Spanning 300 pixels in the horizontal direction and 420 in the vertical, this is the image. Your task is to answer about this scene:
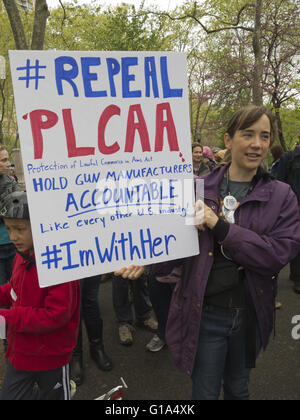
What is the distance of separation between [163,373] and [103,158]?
1.96m

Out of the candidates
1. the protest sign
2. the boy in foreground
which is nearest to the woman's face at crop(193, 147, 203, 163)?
the protest sign

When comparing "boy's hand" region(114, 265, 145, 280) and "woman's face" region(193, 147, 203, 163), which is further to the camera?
"woman's face" region(193, 147, 203, 163)

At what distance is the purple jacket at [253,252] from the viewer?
133cm

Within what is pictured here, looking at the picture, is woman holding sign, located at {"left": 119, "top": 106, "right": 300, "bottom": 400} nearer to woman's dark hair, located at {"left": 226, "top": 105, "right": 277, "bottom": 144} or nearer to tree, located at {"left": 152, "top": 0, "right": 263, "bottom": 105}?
woman's dark hair, located at {"left": 226, "top": 105, "right": 277, "bottom": 144}

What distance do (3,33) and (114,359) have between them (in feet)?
48.4

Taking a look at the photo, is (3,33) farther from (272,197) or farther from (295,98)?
(272,197)

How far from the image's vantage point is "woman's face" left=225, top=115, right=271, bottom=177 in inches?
55.2

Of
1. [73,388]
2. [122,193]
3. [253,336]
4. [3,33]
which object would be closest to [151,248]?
[122,193]

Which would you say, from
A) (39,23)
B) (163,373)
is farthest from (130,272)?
(39,23)

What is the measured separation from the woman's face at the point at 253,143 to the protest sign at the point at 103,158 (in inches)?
10.2

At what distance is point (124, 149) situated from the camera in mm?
1311

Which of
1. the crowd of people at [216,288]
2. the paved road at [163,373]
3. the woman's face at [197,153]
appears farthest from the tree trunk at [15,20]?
the paved road at [163,373]

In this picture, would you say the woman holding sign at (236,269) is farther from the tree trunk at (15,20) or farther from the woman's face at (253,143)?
the tree trunk at (15,20)

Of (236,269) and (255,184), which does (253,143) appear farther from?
(236,269)
